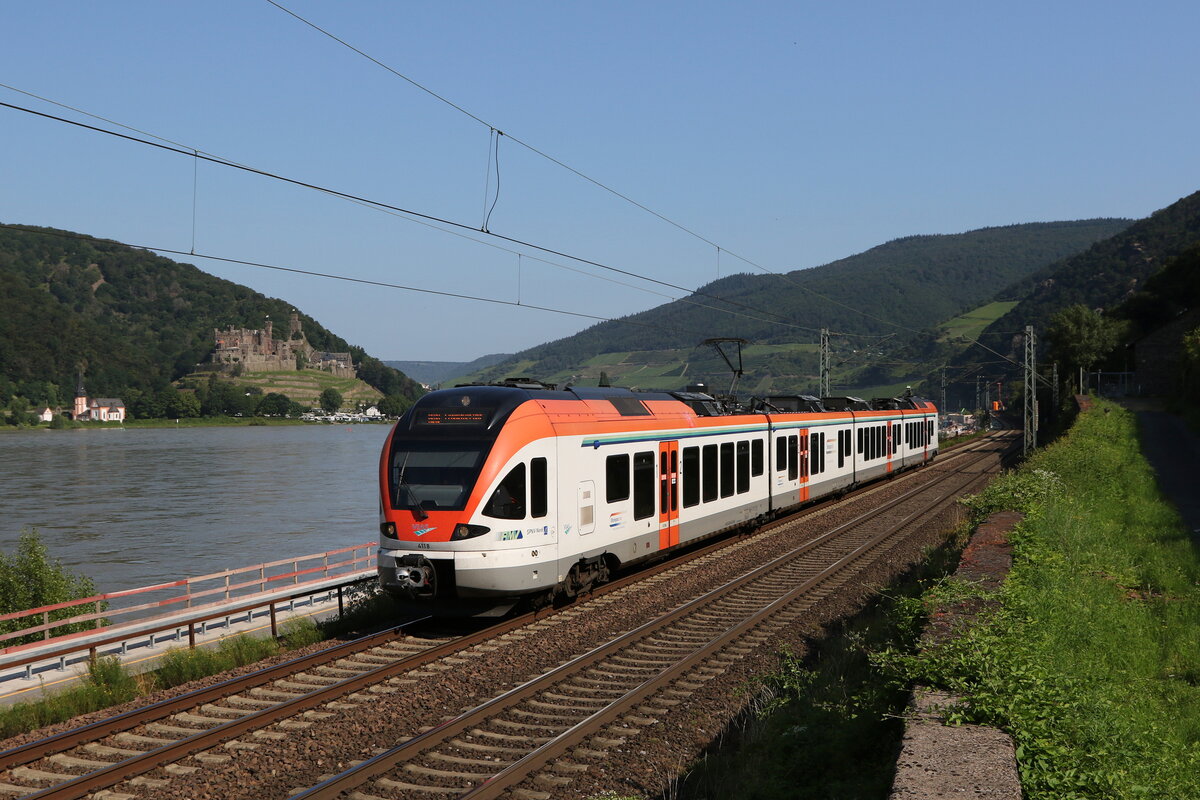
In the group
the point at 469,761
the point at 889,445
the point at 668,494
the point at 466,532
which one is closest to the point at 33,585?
the point at 668,494

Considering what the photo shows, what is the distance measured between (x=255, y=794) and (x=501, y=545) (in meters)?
5.31

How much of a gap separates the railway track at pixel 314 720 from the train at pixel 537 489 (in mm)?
962

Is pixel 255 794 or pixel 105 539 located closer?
pixel 255 794

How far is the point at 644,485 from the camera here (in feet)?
54.2

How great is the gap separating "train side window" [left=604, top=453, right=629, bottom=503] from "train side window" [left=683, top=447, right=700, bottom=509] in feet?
8.69

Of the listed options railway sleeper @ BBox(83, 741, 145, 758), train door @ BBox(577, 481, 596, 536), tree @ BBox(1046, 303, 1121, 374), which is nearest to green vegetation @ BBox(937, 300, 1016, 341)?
tree @ BBox(1046, 303, 1121, 374)

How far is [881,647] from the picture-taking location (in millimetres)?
10188

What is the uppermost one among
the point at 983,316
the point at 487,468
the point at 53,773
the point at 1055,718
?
the point at 983,316

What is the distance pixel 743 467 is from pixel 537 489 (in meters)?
9.43

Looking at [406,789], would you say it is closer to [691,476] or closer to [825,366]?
[691,476]

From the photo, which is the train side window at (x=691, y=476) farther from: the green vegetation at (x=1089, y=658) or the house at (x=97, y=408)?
the house at (x=97, y=408)

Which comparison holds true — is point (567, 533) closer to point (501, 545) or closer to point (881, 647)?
point (501, 545)

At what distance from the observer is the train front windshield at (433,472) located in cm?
1262

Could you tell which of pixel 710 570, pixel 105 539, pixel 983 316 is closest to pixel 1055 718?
pixel 710 570
